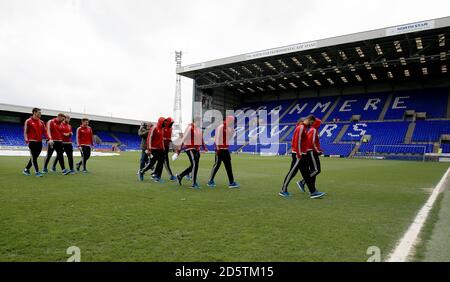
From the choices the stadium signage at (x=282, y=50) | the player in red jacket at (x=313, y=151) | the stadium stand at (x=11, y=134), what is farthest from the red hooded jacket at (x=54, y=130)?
the stadium stand at (x=11, y=134)

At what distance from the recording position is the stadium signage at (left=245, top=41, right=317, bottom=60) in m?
30.4

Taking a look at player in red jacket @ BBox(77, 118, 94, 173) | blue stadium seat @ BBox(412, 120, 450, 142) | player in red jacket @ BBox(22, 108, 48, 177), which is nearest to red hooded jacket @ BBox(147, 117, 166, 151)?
player in red jacket @ BBox(22, 108, 48, 177)

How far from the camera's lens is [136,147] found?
5297 centimetres

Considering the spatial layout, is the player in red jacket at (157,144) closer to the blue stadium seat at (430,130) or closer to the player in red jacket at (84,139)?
the player in red jacket at (84,139)

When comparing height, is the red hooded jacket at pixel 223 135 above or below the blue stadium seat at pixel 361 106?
below

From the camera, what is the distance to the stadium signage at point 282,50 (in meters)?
30.4

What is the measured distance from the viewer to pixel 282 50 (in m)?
32.1

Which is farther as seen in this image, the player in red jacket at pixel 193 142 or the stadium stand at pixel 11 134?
the stadium stand at pixel 11 134

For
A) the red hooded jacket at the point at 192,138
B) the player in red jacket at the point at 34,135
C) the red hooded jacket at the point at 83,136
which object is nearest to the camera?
the red hooded jacket at the point at 192,138

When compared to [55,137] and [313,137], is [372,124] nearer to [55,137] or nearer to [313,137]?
[313,137]

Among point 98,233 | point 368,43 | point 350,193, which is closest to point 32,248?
point 98,233

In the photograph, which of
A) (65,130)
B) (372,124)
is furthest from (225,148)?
(372,124)

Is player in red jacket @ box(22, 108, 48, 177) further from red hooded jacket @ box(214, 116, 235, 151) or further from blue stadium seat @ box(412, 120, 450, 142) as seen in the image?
blue stadium seat @ box(412, 120, 450, 142)
